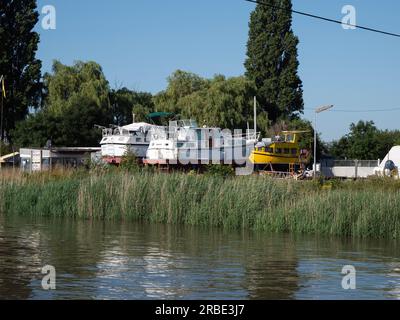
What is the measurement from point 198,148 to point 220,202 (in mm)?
26660

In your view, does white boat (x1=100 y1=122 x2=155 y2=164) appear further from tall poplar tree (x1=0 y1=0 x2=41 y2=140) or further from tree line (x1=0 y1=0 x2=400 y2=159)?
tall poplar tree (x1=0 y1=0 x2=41 y2=140)

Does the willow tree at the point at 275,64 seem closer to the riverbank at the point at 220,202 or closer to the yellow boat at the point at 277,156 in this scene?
the yellow boat at the point at 277,156

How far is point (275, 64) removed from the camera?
73.6 meters

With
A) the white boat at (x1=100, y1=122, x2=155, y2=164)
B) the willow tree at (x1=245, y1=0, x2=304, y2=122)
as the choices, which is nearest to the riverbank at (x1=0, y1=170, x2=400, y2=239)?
the white boat at (x1=100, y1=122, x2=155, y2=164)

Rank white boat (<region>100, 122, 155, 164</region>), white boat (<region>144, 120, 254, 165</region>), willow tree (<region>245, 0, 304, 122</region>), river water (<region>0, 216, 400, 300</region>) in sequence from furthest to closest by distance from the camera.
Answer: willow tree (<region>245, 0, 304, 122</region>) < white boat (<region>100, 122, 155, 164</region>) < white boat (<region>144, 120, 254, 165</region>) < river water (<region>0, 216, 400, 300</region>)

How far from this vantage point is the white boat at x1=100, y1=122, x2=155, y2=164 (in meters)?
56.0

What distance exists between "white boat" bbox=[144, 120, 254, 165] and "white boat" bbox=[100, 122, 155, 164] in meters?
2.08

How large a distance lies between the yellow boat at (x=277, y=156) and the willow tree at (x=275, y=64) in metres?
15.5

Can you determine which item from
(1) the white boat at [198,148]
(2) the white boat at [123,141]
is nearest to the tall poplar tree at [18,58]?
(2) the white boat at [123,141]

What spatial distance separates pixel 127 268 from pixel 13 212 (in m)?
16.1

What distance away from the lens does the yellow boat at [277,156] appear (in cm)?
5428

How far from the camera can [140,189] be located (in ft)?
94.5

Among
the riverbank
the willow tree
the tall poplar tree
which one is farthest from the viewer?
the willow tree
